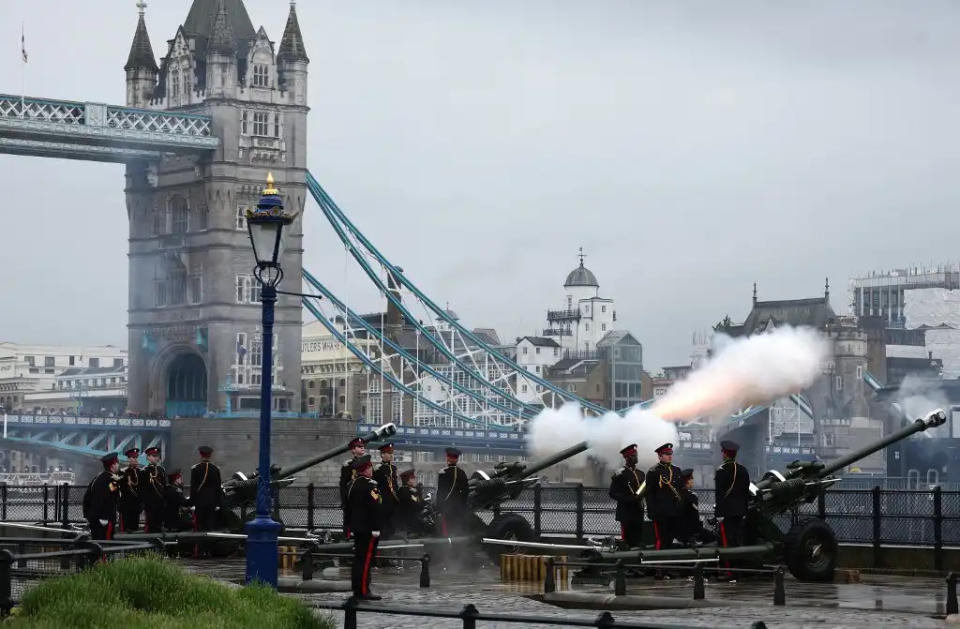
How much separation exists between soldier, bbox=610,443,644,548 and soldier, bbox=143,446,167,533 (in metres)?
7.10

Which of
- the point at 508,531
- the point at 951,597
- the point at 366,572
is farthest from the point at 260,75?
the point at 951,597

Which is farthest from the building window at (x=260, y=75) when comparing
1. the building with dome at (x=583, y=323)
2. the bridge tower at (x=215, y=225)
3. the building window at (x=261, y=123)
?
the building with dome at (x=583, y=323)

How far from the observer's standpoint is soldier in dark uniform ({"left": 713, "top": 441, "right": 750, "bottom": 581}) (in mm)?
23500

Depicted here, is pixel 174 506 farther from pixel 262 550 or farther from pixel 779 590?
pixel 779 590

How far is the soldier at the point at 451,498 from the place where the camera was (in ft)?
86.5

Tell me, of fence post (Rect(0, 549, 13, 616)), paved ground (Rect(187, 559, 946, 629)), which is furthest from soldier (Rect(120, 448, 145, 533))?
fence post (Rect(0, 549, 13, 616))

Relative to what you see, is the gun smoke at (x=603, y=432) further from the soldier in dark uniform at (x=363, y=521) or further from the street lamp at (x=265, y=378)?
the street lamp at (x=265, y=378)

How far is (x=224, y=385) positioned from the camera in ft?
351

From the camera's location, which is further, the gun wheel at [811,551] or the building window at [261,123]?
the building window at [261,123]

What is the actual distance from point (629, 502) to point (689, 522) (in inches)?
33.8

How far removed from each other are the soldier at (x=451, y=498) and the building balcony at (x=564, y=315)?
16601 centimetres

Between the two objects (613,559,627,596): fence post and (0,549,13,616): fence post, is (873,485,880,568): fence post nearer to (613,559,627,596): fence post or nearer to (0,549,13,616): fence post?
(613,559,627,596): fence post

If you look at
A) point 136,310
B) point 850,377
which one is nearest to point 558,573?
point 136,310

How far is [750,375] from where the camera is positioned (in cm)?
3247
